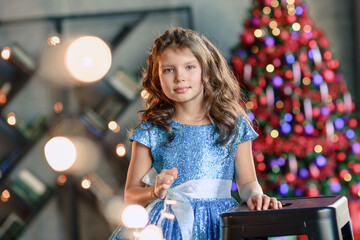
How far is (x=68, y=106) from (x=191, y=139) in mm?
2396

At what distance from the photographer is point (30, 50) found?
158 inches

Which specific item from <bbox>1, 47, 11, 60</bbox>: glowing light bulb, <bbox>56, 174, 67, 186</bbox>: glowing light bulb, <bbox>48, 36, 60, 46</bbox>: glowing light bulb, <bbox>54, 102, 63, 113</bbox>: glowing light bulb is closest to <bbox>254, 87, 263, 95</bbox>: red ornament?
<bbox>48, 36, 60, 46</bbox>: glowing light bulb

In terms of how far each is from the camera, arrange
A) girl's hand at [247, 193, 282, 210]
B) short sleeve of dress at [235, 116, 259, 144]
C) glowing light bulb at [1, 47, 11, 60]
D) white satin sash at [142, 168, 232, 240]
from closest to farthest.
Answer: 1. girl's hand at [247, 193, 282, 210]
2. white satin sash at [142, 168, 232, 240]
3. short sleeve of dress at [235, 116, 259, 144]
4. glowing light bulb at [1, 47, 11, 60]

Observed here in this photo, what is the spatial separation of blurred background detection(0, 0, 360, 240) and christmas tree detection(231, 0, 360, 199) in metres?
0.66

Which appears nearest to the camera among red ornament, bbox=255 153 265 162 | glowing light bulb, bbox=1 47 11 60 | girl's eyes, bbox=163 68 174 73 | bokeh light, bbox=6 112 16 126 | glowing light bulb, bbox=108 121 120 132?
girl's eyes, bbox=163 68 174 73

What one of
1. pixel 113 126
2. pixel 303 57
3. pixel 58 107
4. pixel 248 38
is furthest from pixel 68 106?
pixel 303 57

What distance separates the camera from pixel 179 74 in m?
1.67

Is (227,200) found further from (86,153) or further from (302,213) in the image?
(86,153)

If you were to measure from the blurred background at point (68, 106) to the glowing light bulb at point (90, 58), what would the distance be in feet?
0.03

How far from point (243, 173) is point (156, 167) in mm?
290

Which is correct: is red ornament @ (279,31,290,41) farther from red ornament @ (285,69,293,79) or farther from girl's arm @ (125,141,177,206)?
girl's arm @ (125,141,177,206)

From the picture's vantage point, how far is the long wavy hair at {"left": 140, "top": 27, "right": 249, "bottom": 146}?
1761mm

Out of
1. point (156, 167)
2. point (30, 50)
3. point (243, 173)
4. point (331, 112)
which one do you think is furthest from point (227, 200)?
point (30, 50)

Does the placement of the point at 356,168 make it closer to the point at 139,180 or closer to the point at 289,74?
the point at 289,74
